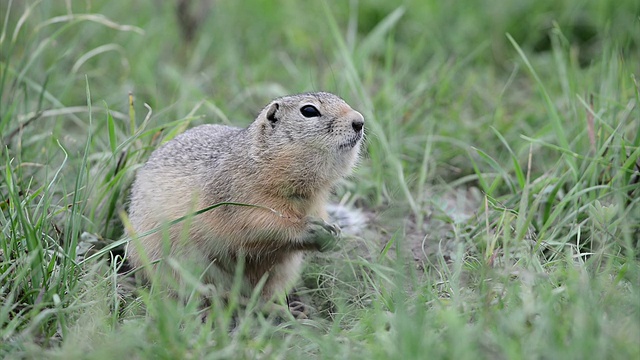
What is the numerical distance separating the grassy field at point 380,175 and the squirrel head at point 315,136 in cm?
40

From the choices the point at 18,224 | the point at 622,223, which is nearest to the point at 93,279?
the point at 18,224

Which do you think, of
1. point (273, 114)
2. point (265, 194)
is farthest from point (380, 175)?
point (265, 194)

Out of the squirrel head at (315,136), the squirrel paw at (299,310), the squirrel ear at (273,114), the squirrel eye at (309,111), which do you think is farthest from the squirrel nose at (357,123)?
the squirrel paw at (299,310)

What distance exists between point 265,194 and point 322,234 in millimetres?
349

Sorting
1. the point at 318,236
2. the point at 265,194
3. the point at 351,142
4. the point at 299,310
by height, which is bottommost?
the point at 299,310

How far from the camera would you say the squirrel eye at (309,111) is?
3.85 m

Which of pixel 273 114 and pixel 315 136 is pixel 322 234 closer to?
pixel 315 136

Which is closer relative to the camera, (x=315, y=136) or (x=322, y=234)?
(x=322, y=234)

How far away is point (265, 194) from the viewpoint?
3.77 meters

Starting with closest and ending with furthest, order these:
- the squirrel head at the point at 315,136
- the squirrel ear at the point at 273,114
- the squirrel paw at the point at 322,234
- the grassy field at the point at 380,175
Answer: the grassy field at the point at 380,175, the squirrel paw at the point at 322,234, the squirrel head at the point at 315,136, the squirrel ear at the point at 273,114

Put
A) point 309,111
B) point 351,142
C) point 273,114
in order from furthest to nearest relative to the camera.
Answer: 1. point 273,114
2. point 309,111
3. point 351,142

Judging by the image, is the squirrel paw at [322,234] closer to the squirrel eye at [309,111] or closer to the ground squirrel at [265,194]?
the ground squirrel at [265,194]

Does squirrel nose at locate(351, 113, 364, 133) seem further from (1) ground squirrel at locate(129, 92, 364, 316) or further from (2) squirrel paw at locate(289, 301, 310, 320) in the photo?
(2) squirrel paw at locate(289, 301, 310, 320)

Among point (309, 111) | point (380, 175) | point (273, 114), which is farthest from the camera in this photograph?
point (380, 175)
